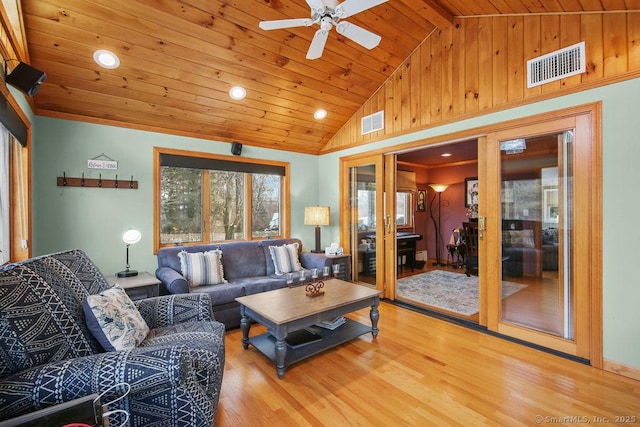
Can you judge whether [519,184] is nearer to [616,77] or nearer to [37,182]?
[616,77]

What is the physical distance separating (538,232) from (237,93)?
Result: 11.6ft

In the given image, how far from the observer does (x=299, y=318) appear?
7.44 feet

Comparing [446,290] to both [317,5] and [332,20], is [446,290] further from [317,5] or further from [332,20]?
[317,5]

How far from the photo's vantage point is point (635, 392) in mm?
2074

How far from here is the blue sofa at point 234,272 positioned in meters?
3.12

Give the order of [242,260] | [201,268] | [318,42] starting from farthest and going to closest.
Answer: [242,260]
[201,268]
[318,42]

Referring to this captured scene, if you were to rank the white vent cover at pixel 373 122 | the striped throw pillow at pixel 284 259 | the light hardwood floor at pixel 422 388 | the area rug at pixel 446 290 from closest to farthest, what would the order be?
the light hardwood floor at pixel 422 388 < the area rug at pixel 446 290 < the striped throw pillow at pixel 284 259 < the white vent cover at pixel 373 122

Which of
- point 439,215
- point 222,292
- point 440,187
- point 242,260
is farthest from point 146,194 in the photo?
point 439,215


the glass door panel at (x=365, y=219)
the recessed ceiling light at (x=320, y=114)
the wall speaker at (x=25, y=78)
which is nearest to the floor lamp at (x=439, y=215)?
the glass door panel at (x=365, y=219)

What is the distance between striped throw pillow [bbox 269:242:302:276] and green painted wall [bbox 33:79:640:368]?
150 centimetres

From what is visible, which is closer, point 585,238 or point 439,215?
point 585,238

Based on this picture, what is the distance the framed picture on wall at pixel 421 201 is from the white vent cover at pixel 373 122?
3.40m

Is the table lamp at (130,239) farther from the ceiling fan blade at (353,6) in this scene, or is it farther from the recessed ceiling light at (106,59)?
the ceiling fan blade at (353,6)

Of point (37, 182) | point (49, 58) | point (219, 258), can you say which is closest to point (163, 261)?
point (219, 258)
